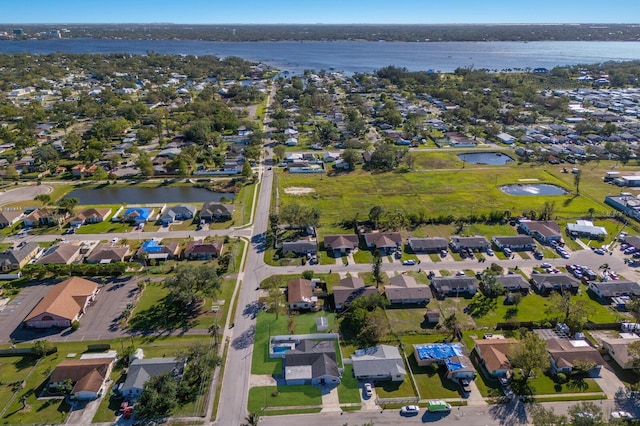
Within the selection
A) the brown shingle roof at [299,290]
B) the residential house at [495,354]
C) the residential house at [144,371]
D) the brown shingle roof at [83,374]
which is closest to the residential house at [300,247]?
the brown shingle roof at [299,290]

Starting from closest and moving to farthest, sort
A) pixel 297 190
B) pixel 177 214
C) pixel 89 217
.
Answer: pixel 89 217 < pixel 177 214 < pixel 297 190

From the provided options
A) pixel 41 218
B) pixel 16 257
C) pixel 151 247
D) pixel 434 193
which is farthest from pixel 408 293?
pixel 41 218

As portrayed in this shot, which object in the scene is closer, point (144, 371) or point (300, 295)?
point (144, 371)

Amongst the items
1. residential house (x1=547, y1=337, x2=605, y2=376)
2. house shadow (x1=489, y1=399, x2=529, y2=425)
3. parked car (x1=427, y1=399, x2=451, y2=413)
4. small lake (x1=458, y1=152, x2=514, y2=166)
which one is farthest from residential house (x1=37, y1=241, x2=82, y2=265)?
small lake (x1=458, y1=152, x2=514, y2=166)

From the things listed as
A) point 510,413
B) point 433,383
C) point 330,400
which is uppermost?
point 433,383

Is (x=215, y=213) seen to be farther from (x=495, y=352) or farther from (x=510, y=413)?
(x=510, y=413)

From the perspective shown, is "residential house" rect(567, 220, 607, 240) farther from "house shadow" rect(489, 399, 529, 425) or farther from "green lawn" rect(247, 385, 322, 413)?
"green lawn" rect(247, 385, 322, 413)

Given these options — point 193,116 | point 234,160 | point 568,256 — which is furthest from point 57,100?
point 568,256

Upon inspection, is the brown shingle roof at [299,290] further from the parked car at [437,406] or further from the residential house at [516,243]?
the residential house at [516,243]
